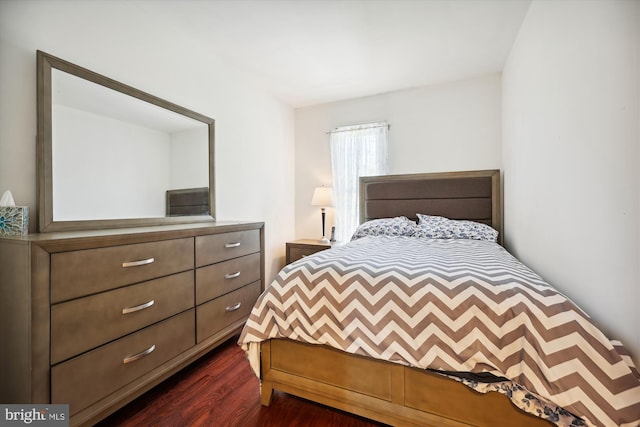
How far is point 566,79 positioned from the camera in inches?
51.5

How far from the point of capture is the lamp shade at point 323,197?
3.23 m

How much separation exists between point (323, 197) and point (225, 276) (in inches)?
65.1

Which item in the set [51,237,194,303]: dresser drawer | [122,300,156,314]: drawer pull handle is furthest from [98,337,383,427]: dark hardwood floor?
[51,237,194,303]: dresser drawer

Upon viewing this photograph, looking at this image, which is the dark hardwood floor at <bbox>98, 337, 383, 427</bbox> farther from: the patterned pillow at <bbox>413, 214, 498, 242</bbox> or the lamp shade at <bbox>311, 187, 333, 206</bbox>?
the lamp shade at <bbox>311, 187, 333, 206</bbox>

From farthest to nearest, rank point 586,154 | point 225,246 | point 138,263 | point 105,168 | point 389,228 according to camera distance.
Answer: point 389,228, point 225,246, point 105,168, point 138,263, point 586,154

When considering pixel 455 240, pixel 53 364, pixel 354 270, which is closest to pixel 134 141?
pixel 53 364

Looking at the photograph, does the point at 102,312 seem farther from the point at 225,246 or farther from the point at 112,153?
the point at 112,153

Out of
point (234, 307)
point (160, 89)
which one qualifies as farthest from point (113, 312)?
point (160, 89)

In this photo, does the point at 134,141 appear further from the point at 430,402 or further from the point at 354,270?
the point at 430,402

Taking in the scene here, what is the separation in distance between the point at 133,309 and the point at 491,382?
5.26 ft

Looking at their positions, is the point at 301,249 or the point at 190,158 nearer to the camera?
the point at 190,158


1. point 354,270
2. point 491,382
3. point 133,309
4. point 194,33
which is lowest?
point 491,382

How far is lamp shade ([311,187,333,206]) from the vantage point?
3227mm

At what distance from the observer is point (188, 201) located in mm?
2143
